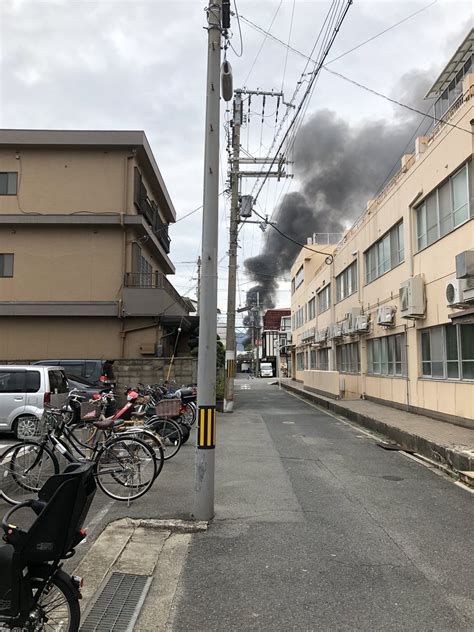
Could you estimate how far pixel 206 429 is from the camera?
5.87 meters

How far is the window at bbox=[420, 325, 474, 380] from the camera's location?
39.3 ft

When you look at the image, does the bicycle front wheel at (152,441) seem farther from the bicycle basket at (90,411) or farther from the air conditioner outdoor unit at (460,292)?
the air conditioner outdoor unit at (460,292)

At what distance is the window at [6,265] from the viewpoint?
69.6 ft

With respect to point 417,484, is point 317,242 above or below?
above

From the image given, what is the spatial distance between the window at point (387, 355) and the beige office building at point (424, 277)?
0.04 m

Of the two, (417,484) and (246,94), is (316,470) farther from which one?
(246,94)

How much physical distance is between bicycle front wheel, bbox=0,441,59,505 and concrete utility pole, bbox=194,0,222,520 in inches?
80.1

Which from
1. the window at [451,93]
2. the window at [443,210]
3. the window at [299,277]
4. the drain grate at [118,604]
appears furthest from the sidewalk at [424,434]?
the window at [299,277]

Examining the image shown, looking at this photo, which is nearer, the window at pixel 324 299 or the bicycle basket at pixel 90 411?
the bicycle basket at pixel 90 411

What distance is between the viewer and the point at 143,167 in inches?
902

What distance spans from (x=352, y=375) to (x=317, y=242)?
1748 centimetres

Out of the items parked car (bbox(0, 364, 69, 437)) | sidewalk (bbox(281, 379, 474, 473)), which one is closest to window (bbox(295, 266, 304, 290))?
sidewalk (bbox(281, 379, 474, 473))

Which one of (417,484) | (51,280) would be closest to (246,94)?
(51,280)

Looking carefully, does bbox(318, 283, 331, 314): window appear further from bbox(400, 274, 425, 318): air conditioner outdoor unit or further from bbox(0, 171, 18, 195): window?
bbox(0, 171, 18, 195): window
